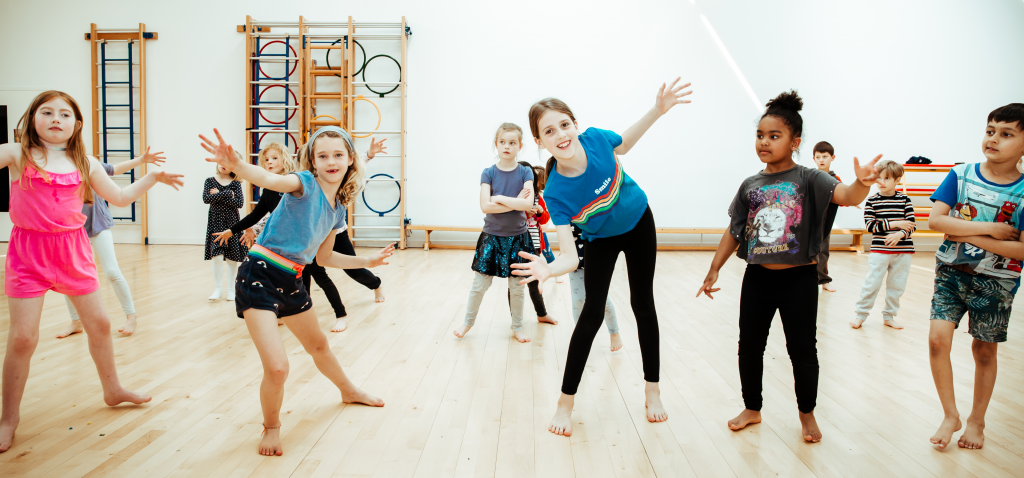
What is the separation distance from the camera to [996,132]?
164 centimetres

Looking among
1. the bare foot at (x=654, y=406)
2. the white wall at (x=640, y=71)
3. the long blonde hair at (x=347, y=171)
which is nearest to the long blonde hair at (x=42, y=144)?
the long blonde hair at (x=347, y=171)

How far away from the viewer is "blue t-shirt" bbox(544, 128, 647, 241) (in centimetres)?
178

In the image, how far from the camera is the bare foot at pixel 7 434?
167 centimetres

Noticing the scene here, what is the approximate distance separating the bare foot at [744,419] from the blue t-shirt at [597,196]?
0.76 metres

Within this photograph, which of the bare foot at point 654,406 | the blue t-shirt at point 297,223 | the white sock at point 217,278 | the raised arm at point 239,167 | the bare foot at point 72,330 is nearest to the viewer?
the raised arm at point 239,167

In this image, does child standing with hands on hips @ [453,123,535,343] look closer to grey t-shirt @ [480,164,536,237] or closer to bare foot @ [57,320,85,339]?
grey t-shirt @ [480,164,536,237]

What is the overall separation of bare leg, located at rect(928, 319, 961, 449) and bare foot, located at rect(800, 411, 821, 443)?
0.36m

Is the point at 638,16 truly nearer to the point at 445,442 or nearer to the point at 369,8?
the point at 369,8

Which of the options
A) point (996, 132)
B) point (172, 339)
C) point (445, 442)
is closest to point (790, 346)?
point (996, 132)

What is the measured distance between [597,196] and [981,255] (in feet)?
3.90

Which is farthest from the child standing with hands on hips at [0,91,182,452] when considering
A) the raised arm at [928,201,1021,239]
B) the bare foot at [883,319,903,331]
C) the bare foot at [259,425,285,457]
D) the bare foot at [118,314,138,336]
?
the bare foot at [883,319,903,331]

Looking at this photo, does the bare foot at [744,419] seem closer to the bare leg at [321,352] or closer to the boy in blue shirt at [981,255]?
the boy in blue shirt at [981,255]

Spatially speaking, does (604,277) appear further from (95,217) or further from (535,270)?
(95,217)

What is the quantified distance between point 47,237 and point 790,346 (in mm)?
2472
